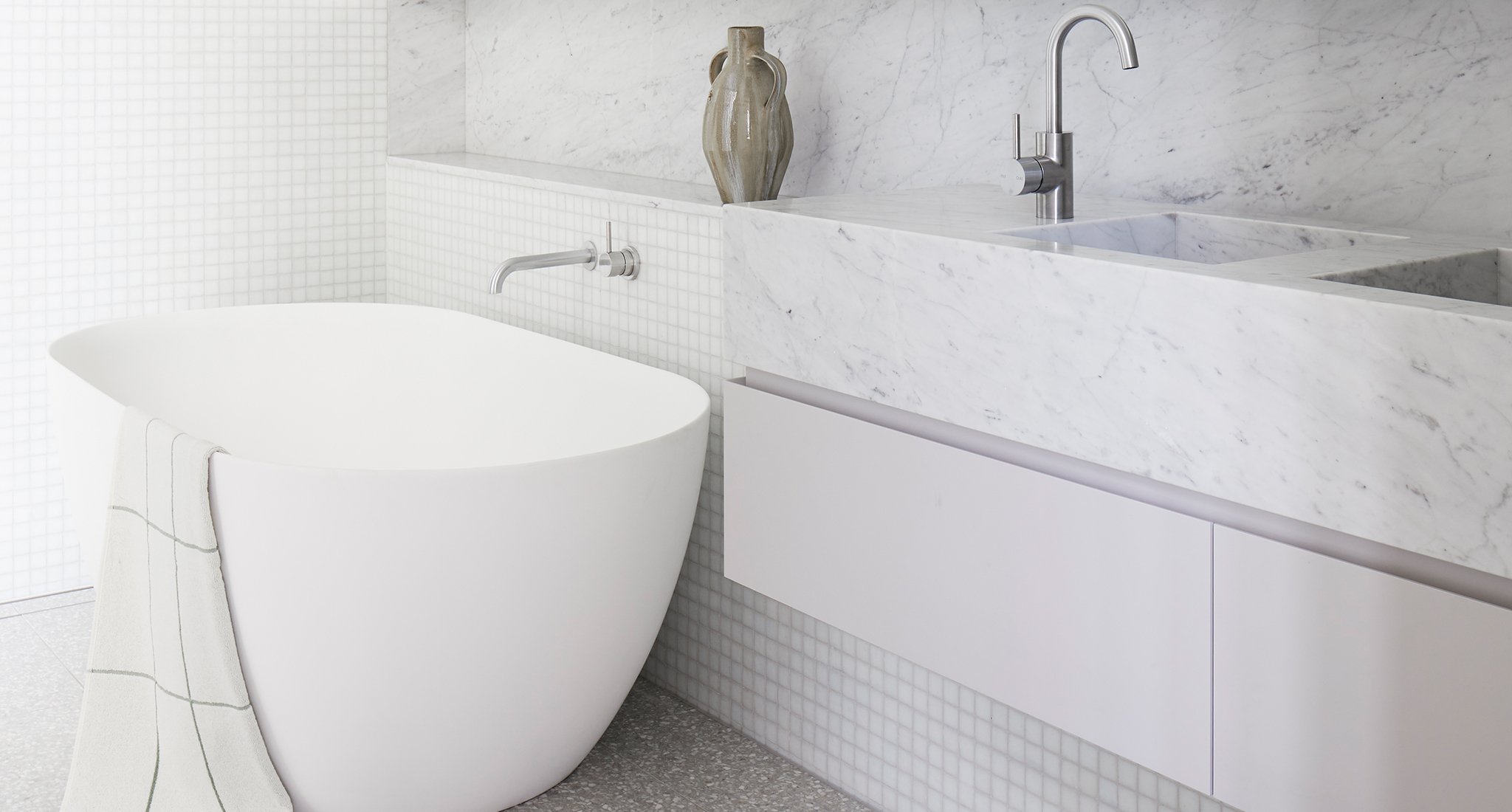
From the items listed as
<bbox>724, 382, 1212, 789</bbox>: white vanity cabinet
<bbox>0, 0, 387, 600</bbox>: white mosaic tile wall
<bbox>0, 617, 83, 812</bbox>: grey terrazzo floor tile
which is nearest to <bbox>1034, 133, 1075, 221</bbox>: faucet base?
<bbox>724, 382, 1212, 789</bbox>: white vanity cabinet

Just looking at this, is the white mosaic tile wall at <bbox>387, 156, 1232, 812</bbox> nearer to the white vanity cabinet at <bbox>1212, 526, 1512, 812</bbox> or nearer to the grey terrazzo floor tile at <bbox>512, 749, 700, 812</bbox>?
the grey terrazzo floor tile at <bbox>512, 749, 700, 812</bbox>

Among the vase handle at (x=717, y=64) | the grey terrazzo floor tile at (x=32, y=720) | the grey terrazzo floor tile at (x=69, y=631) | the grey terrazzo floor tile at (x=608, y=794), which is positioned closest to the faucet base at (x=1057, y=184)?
the vase handle at (x=717, y=64)

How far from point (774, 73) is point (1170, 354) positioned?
117 cm

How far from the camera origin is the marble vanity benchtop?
1.08 metres

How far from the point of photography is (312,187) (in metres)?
3.37

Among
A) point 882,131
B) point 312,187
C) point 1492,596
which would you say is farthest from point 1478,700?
point 312,187

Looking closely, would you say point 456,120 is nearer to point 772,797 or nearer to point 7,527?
point 7,527

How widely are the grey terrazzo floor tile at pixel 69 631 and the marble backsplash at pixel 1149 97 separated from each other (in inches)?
60.9

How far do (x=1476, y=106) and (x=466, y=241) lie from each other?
218cm

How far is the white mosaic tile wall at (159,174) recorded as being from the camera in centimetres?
299

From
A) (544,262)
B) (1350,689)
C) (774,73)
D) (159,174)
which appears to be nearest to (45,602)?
(159,174)

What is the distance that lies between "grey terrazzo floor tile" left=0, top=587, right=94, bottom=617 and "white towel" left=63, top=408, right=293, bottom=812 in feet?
3.86

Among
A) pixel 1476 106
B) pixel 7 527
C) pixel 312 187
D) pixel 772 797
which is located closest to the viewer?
pixel 1476 106

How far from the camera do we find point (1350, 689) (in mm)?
1162
